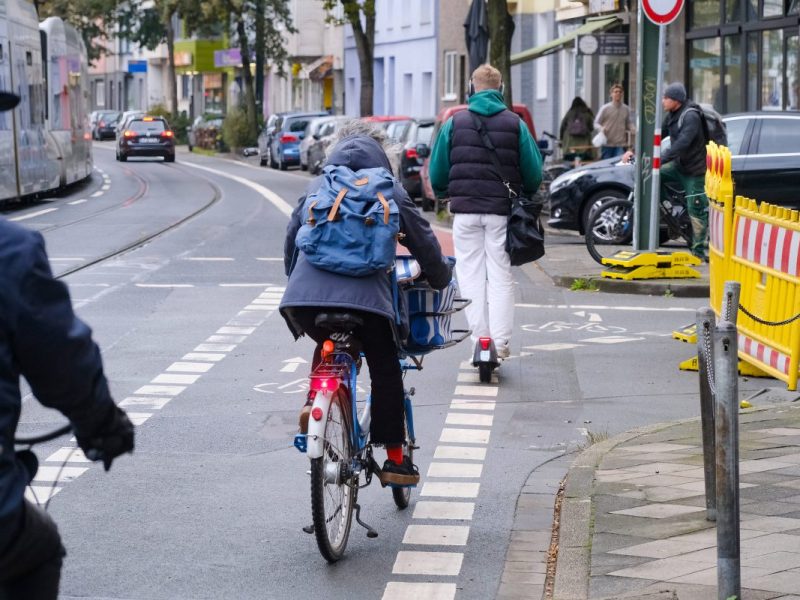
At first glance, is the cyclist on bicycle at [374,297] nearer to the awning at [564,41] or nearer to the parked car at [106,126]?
the awning at [564,41]

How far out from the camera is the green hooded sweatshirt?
33.6ft

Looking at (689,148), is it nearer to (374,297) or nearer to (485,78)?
(485,78)

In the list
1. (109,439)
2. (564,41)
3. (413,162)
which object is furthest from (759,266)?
(564,41)

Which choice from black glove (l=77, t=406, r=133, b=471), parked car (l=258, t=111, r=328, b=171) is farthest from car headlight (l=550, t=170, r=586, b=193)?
parked car (l=258, t=111, r=328, b=171)

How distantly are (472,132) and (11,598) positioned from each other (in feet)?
23.5

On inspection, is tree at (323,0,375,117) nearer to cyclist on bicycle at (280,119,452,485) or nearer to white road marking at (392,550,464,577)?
cyclist on bicycle at (280,119,452,485)

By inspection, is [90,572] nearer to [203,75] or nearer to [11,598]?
[11,598]

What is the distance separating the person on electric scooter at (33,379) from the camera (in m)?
3.22

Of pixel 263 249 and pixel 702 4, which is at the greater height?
pixel 702 4

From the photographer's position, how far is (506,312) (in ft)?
34.6

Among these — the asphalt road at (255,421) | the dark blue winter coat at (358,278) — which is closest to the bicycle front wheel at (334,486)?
the asphalt road at (255,421)

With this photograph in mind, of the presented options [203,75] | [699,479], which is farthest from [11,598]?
[203,75]

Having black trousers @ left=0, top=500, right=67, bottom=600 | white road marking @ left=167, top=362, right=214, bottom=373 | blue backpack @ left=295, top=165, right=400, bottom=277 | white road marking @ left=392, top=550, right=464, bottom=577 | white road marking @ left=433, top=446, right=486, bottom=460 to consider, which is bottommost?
white road marking @ left=167, top=362, right=214, bottom=373

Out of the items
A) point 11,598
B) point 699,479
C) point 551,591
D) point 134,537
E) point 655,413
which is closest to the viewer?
point 11,598
